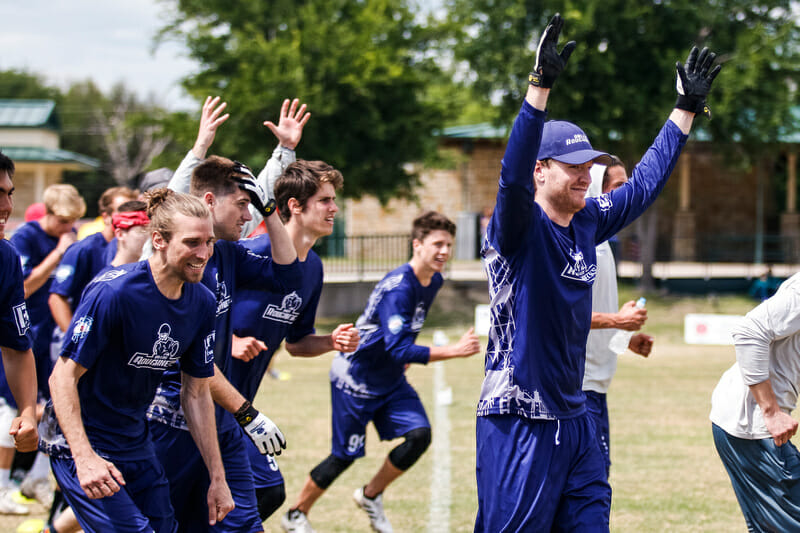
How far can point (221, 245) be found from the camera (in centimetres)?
466

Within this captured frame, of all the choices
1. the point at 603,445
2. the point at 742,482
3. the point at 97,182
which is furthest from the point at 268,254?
the point at 97,182

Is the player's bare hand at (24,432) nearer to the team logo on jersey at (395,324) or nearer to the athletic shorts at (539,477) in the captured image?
the athletic shorts at (539,477)

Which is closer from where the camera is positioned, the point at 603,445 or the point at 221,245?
the point at 221,245

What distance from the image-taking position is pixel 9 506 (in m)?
6.70

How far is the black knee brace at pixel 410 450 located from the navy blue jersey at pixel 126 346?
2649mm

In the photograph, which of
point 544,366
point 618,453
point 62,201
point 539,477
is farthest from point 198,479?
point 618,453

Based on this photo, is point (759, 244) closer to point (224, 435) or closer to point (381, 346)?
point (381, 346)

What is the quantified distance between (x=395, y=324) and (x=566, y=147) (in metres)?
2.70

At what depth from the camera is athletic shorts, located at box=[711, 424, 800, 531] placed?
4309 mm

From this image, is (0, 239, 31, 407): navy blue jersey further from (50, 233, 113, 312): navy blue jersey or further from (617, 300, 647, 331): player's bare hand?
(617, 300, 647, 331): player's bare hand

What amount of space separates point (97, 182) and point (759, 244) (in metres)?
43.7

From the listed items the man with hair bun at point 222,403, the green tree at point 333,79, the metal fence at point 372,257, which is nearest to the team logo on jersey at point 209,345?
the man with hair bun at point 222,403

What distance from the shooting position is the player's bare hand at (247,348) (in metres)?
4.77

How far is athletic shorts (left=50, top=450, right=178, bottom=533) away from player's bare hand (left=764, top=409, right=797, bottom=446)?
2801mm
